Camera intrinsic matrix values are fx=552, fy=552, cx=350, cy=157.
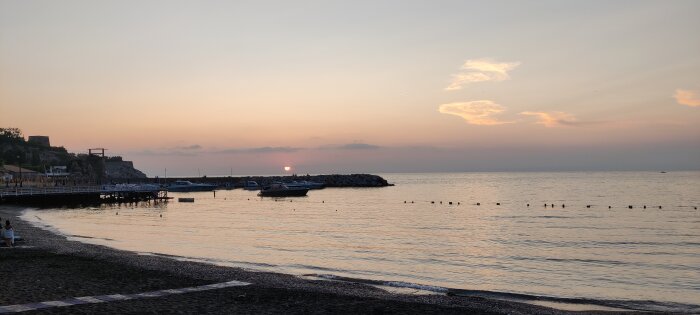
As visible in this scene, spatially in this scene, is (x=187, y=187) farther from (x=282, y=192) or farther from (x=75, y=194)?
(x=75, y=194)

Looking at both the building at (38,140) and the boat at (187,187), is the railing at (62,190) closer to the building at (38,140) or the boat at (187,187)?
the boat at (187,187)

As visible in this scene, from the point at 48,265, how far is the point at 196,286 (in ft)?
24.1

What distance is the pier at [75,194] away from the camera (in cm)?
7075

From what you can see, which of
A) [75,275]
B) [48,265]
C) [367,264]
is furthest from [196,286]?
[367,264]

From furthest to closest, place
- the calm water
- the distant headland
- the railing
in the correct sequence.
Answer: the distant headland
the railing
the calm water

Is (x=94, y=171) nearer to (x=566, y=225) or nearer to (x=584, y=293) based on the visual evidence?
(x=566, y=225)

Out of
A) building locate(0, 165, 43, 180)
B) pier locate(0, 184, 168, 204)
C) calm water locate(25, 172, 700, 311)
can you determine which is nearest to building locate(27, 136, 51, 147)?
building locate(0, 165, 43, 180)

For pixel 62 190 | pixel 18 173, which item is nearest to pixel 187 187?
pixel 18 173

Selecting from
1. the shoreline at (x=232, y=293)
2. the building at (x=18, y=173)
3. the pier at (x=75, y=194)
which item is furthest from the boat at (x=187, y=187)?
the shoreline at (x=232, y=293)

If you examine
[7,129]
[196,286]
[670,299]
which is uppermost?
[7,129]

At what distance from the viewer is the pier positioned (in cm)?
7075

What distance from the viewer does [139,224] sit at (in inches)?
2039

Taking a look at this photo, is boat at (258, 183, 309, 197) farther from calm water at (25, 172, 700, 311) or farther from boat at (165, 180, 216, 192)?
calm water at (25, 172, 700, 311)

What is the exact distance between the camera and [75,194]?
78.6m
